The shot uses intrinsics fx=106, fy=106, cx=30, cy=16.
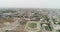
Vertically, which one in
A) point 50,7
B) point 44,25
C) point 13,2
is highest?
point 13,2

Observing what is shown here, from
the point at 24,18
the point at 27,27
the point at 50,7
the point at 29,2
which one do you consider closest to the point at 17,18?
the point at 24,18

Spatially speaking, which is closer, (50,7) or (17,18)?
(17,18)

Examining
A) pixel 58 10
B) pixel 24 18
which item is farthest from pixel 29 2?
pixel 58 10

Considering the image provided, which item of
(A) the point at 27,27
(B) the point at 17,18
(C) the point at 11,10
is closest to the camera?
(A) the point at 27,27

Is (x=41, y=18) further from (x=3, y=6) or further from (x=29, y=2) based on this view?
(x=3, y=6)

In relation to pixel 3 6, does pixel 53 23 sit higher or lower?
lower

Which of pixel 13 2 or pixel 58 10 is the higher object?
pixel 13 2

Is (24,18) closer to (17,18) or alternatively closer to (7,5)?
(17,18)

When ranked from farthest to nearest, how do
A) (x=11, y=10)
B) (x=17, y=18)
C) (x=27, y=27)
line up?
1. (x=11, y=10)
2. (x=17, y=18)
3. (x=27, y=27)

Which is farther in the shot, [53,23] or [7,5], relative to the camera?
[7,5]
